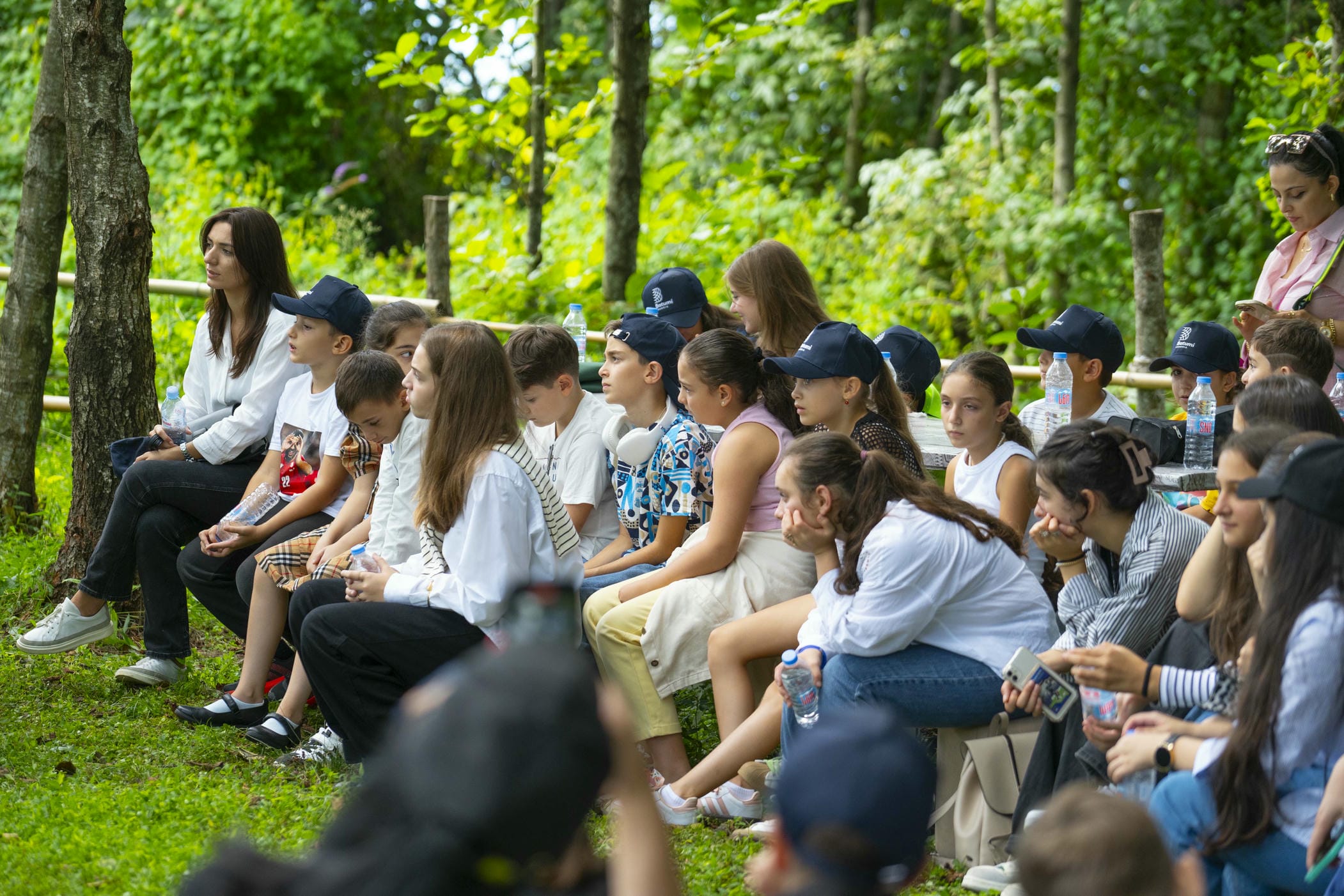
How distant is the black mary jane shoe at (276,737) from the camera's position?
4.59m

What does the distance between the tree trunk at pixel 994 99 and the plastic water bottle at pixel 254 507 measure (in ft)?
26.5

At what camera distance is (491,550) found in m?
3.85

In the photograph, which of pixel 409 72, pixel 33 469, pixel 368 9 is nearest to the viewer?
pixel 33 469

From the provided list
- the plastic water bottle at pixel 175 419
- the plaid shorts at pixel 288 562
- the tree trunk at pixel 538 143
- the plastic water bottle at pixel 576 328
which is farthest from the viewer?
the tree trunk at pixel 538 143

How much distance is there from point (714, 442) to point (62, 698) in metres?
2.70

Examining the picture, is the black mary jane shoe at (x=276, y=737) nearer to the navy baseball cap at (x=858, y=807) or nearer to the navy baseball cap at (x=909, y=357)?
the navy baseball cap at (x=909, y=357)

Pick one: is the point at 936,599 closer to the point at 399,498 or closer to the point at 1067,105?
the point at 399,498

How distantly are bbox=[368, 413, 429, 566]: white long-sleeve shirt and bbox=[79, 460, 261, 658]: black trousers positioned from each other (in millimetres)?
1047

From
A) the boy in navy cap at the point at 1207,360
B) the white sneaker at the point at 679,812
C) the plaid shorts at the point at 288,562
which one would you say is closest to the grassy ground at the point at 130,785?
the white sneaker at the point at 679,812

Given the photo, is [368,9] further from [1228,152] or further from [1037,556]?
[1037,556]

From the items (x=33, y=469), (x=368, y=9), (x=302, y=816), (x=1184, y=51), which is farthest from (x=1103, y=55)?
(x=302, y=816)

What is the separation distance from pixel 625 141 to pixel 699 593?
4820mm

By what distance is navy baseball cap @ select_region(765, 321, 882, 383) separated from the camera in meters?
4.34

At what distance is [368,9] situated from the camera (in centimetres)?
1407
